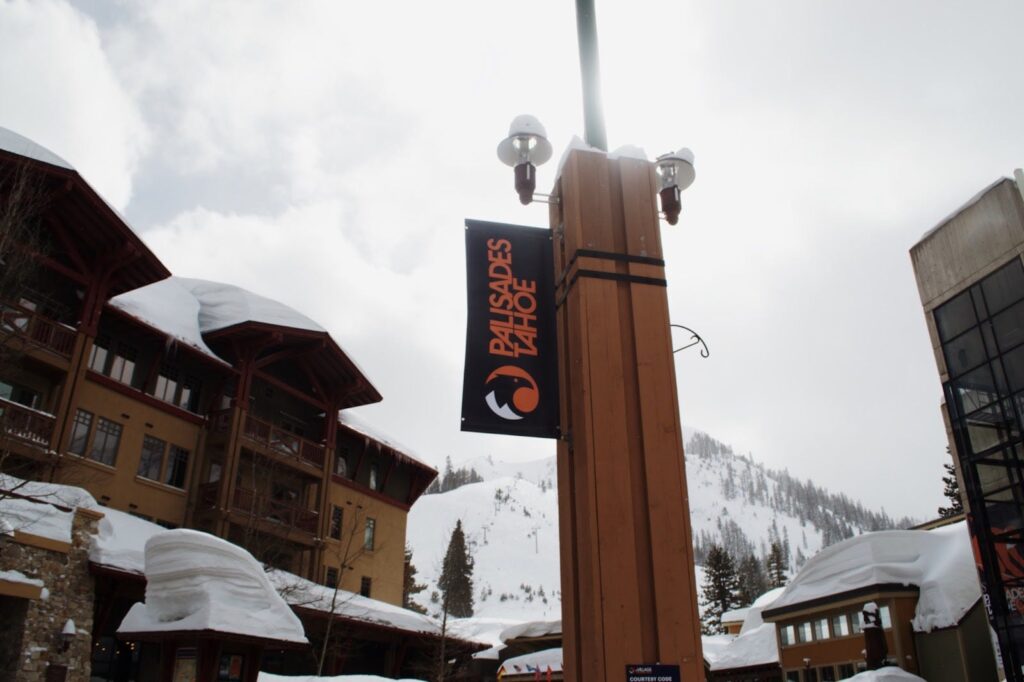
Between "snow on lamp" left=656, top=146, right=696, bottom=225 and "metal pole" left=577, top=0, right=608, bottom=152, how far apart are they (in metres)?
0.59

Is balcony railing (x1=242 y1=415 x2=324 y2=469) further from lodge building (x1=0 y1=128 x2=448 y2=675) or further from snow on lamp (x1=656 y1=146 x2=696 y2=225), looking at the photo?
snow on lamp (x1=656 y1=146 x2=696 y2=225)

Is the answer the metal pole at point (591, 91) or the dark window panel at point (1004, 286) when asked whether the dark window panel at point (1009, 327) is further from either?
the metal pole at point (591, 91)

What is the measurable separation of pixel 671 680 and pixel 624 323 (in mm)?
2252

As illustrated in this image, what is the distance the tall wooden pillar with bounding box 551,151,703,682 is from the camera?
457cm

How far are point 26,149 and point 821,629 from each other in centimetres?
2629

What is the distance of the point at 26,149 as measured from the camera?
19.6 meters

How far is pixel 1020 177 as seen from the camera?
46.2 feet

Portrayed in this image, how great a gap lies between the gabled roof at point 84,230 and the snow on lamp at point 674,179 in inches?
735

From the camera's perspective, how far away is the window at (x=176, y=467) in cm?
2409

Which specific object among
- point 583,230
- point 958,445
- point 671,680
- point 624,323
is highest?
point 958,445

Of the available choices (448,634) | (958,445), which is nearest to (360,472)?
(448,634)

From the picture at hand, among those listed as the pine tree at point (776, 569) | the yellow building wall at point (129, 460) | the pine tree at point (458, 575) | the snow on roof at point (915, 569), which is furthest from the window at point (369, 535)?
the pine tree at point (776, 569)

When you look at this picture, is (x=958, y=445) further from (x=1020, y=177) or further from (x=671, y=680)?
(x=671, y=680)

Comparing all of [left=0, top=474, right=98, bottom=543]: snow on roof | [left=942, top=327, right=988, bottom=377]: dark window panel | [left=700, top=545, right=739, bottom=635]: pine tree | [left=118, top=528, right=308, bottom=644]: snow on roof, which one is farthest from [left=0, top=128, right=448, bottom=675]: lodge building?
[left=700, top=545, right=739, bottom=635]: pine tree
